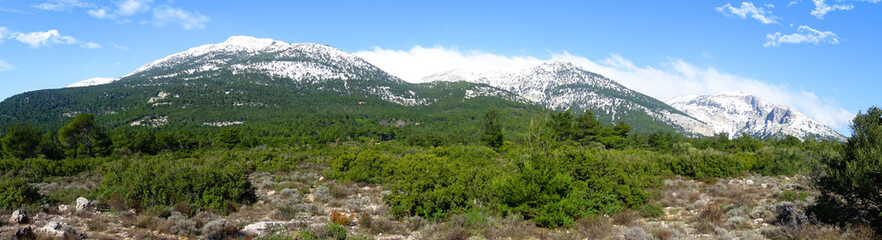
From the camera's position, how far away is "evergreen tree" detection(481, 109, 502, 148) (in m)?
50.8

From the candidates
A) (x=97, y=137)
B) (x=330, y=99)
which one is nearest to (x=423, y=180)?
(x=97, y=137)

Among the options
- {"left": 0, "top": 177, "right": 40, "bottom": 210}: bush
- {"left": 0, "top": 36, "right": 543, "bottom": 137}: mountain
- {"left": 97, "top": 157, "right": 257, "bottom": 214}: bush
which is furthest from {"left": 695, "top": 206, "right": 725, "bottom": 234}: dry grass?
{"left": 0, "top": 36, "right": 543, "bottom": 137}: mountain

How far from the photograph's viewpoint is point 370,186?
867 inches

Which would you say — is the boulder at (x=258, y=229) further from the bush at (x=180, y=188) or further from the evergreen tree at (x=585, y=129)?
the evergreen tree at (x=585, y=129)

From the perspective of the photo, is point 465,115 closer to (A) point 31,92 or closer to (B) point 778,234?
(B) point 778,234

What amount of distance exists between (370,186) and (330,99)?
169 metres

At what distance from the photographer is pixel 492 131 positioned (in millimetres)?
51125

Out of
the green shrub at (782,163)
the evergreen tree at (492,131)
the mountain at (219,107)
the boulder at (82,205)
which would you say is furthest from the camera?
the mountain at (219,107)

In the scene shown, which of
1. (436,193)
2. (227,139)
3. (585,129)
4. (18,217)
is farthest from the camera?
(227,139)

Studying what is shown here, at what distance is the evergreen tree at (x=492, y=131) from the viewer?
50812 millimetres

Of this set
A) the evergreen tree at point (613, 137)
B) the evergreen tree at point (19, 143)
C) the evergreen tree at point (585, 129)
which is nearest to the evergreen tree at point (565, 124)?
the evergreen tree at point (585, 129)

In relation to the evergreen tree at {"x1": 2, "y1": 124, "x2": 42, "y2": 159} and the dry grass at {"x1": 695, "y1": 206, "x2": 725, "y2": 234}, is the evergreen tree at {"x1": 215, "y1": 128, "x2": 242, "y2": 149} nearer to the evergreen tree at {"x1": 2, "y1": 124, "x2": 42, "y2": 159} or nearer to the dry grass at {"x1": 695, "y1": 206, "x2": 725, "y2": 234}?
the evergreen tree at {"x1": 2, "y1": 124, "x2": 42, "y2": 159}

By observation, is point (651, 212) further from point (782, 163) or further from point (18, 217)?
point (782, 163)

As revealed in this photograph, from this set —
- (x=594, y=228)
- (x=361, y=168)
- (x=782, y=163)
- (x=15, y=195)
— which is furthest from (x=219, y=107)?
(x=594, y=228)
